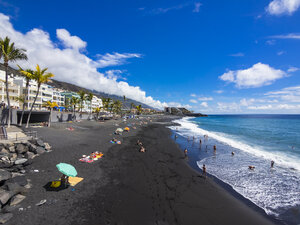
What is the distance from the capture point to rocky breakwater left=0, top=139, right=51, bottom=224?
22.6ft

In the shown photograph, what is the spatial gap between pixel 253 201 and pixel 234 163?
8.15m

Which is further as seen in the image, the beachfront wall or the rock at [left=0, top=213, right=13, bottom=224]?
the beachfront wall

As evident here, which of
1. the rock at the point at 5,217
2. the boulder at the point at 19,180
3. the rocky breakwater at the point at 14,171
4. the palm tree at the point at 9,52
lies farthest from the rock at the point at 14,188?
the palm tree at the point at 9,52

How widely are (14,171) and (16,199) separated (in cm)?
376

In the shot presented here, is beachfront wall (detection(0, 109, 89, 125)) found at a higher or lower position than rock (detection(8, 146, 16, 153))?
higher

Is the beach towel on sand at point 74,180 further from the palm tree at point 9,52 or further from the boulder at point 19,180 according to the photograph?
the palm tree at point 9,52

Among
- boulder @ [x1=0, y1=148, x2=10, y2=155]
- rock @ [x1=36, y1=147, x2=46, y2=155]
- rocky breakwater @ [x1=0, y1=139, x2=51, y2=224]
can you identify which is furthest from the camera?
rock @ [x1=36, y1=147, x2=46, y2=155]

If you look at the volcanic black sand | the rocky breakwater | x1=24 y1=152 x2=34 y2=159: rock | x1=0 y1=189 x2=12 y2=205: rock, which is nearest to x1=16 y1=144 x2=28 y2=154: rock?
the rocky breakwater

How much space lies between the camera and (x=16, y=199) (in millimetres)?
7312

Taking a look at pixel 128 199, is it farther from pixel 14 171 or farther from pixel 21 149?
pixel 21 149

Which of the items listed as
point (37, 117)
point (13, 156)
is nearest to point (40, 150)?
point (13, 156)

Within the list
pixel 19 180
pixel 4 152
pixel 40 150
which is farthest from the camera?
pixel 40 150

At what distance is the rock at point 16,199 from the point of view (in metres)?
7.12

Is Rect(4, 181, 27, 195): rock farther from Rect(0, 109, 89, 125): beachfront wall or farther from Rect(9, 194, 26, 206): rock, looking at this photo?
Rect(0, 109, 89, 125): beachfront wall
